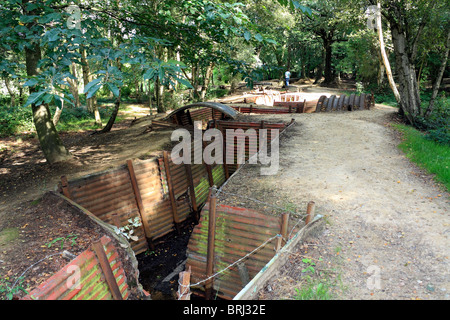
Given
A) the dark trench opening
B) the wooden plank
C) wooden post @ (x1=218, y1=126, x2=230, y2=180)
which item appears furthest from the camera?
wooden post @ (x1=218, y1=126, x2=230, y2=180)

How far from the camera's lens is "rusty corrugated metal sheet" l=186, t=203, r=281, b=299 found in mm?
5000

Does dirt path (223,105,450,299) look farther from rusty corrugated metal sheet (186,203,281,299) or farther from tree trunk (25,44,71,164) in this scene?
tree trunk (25,44,71,164)

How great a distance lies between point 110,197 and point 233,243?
10.9ft

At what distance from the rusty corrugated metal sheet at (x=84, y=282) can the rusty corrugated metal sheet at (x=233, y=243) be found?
170 centimetres

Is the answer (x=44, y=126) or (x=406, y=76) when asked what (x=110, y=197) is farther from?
(x=406, y=76)

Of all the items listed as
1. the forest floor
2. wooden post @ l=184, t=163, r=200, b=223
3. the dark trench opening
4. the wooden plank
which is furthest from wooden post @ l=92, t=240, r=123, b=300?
wooden post @ l=184, t=163, r=200, b=223

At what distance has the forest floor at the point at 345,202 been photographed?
159 inches

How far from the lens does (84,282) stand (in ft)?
12.8

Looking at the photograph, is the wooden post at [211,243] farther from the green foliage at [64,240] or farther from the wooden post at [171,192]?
the wooden post at [171,192]

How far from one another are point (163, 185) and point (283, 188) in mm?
3301

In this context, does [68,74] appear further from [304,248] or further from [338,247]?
[338,247]

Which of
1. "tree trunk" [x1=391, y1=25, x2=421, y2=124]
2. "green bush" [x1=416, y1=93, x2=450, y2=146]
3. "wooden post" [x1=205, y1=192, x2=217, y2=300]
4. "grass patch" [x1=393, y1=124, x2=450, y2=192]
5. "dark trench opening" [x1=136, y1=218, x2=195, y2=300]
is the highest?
"tree trunk" [x1=391, y1=25, x2=421, y2=124]

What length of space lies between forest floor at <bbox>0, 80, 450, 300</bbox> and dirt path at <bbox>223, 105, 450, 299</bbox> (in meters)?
0.02

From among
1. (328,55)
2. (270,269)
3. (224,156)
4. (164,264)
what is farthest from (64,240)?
(328,55)
